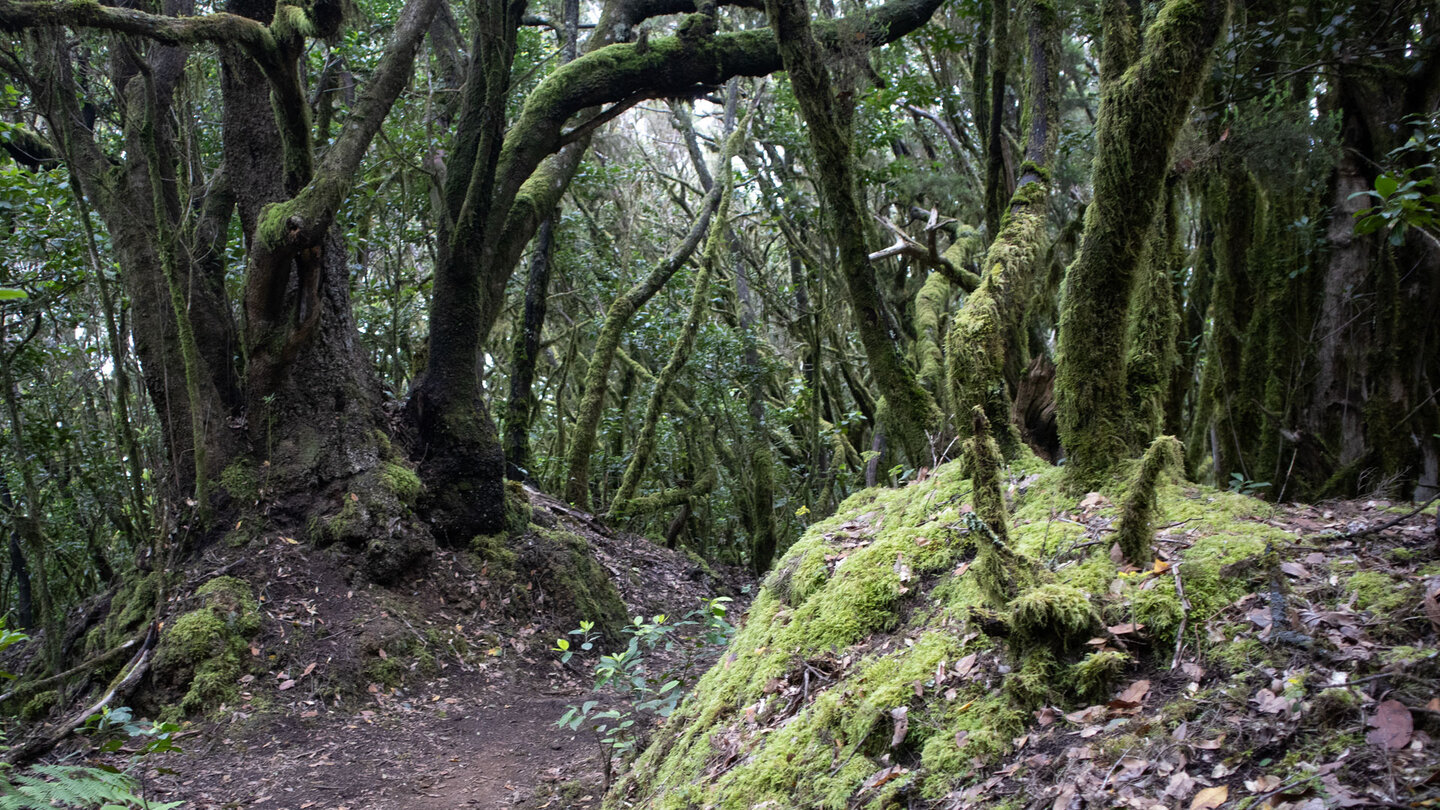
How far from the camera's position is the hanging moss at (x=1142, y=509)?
2.71 meters

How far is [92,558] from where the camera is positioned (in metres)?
10.8

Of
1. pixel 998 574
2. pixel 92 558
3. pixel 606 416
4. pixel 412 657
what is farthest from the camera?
pixel 606 416

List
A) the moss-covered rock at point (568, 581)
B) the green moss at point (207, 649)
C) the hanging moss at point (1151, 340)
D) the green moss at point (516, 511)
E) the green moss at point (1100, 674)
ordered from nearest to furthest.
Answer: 1. the green moss at point (1100, 674)
2. the hanging moss at point (1151, 340)
3. the green moss at point (207, 649)
4. the moss-covered rock at point (568, 581)
5. the green moss at point (516, 511)

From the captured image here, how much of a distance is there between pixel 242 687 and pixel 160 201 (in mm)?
3685

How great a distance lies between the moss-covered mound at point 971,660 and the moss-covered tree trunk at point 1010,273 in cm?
53

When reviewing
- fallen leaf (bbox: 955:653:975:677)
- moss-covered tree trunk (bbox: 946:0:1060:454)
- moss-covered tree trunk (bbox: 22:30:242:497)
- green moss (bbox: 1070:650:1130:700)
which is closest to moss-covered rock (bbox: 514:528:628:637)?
moss-covered tree trunk (bbox: 22:30:242:497)

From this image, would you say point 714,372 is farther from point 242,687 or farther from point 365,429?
point 242,687

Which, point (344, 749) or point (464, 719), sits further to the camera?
point (464, 719)

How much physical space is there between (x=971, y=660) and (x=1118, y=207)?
199cm

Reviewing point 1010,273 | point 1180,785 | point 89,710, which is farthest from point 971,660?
point 89,710

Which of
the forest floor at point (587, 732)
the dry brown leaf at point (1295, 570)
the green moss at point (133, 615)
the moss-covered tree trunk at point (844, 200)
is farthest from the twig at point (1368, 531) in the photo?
the green moss at point (133, 615)

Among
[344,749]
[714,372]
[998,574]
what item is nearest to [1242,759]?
[998,574]

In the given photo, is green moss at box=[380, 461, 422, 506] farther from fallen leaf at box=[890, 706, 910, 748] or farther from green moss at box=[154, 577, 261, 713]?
fallen leaf at box=[890, 706, 910, 748]

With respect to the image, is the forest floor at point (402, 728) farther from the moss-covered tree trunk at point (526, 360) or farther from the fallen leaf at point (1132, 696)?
the fallen leaf at point (1132, 696)
